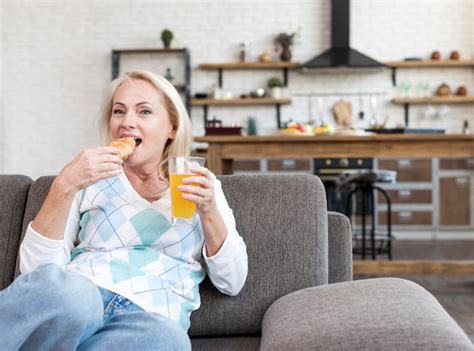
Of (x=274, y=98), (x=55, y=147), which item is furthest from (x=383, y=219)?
(x=55, y=147)

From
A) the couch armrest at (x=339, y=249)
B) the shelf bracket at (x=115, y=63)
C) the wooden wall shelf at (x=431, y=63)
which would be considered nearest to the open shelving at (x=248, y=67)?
the shelf bracket at (x=115, y=63)

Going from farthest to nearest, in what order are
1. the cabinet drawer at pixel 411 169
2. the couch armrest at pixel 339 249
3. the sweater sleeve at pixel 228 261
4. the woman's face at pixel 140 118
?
the cabinet drawer at pixel 411 169, the couch armrest at pixel 339 249, the woman's face at pixel 140 118, the sweater sleeve at pixel 228 261

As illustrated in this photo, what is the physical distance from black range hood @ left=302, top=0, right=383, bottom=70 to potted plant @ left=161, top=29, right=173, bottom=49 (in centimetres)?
150

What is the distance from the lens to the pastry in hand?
1589 mm

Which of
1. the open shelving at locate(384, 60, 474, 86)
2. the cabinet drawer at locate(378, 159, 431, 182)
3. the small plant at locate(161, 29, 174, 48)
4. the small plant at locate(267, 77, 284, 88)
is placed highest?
the small plant at locate(161, 29, 174, 48)

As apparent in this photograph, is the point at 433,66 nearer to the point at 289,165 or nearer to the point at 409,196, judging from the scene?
the point at 409,196

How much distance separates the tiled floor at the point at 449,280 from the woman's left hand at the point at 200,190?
1933 mm

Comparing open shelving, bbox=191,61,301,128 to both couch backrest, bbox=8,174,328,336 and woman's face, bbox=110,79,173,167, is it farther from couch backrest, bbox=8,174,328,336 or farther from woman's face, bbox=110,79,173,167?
woman's face, bbox=110,79,173,167

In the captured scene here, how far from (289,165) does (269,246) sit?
4.88 metres

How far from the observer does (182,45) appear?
730cm

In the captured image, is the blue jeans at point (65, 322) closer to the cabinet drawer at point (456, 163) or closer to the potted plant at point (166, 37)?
the cabinet drawer at point (456, 163)

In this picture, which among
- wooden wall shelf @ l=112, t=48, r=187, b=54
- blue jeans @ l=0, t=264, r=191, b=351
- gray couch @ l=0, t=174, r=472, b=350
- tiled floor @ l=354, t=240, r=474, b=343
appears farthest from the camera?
wooden wall shelf @ l=112, t=48, r=187, b=54

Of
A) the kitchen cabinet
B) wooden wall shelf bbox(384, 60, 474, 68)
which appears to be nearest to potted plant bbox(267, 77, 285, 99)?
wooden wall shelf bbox(384, 60, 474, 68)

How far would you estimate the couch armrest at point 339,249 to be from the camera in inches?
Result: 77.4
